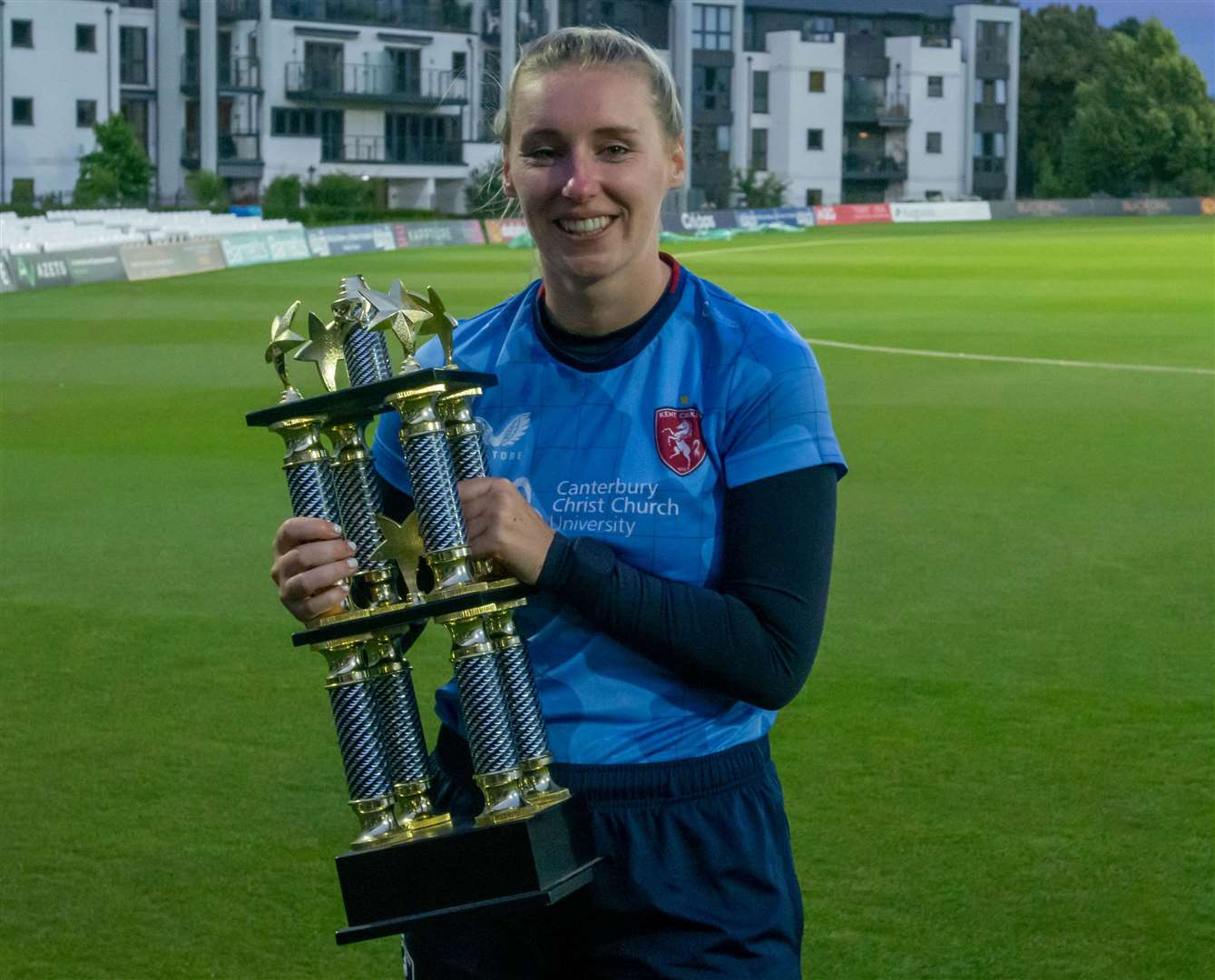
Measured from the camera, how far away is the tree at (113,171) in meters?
67.8

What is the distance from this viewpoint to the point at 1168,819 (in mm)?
6996

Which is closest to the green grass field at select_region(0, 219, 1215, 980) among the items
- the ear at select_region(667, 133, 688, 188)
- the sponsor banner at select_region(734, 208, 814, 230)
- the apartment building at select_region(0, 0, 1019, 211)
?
the ear at select_region(667, 133, 688, 188)

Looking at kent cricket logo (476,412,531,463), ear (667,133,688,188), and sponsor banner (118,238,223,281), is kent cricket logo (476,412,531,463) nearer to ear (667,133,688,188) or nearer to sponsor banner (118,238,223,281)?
ear (667,133,688,188)

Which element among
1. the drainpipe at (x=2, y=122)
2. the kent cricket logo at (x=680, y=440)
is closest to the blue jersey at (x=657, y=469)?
the kent cricket logo at (x=680, y=440)

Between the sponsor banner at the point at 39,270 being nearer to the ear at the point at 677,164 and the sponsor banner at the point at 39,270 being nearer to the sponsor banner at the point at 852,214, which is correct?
the ear at the point at 677,164

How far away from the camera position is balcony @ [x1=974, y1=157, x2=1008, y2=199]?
11206cm

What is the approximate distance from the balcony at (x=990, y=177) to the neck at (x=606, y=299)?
111 meters

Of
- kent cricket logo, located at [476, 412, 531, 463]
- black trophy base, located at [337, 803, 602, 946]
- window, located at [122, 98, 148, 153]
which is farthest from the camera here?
window, located at [122, 98, 148, 153]

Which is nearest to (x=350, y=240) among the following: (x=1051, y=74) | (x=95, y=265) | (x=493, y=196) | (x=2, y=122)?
(x=95, y=265)

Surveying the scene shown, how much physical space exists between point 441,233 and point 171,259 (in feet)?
55.1

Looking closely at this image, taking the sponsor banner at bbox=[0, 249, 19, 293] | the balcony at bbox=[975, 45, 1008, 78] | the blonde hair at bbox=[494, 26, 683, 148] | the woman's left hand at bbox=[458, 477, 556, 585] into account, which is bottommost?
the sponsor banner at bbox=[0, 249, 19, 293]

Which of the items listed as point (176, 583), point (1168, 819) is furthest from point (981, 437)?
point (1168, 819)

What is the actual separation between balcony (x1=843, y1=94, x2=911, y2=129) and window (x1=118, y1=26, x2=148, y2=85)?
127 ft

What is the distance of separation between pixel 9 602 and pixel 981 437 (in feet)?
27.4
